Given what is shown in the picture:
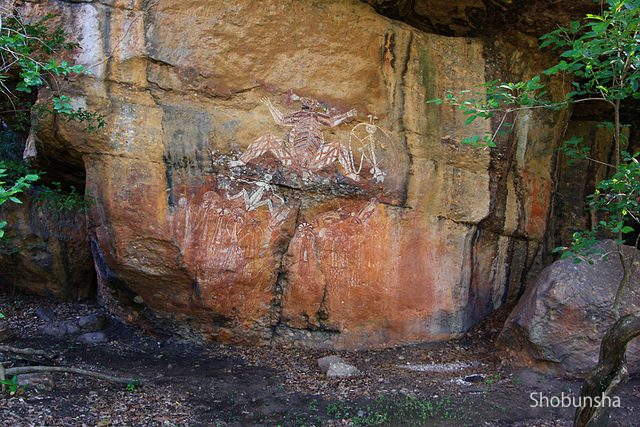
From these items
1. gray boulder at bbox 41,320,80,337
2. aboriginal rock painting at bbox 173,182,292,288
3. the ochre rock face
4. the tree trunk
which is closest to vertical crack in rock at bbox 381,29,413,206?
the ochre rock face

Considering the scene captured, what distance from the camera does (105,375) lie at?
15.7 ft

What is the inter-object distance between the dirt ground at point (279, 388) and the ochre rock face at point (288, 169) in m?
0.27

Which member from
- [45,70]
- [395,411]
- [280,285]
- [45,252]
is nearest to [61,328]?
[45,252]

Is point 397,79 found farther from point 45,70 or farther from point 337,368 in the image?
point 45,70

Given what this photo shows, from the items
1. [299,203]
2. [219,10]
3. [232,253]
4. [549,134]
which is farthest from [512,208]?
[219,10]

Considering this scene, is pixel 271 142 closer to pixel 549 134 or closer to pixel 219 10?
pixel 219 10

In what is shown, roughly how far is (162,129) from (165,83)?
1.42 ft

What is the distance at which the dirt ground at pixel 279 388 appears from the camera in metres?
4.34

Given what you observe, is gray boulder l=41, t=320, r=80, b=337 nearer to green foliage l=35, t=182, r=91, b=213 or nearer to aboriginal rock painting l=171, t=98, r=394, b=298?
green foliage l=35, t=182, r=91, b=213

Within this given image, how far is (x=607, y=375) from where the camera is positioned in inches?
142

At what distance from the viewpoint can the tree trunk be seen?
11.5ft

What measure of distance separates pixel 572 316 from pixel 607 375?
1499mm

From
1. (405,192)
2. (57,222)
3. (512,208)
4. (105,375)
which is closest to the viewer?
(105,375)

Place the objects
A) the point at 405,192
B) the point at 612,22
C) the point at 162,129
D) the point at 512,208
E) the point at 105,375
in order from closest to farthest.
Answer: the point at 612,22, the point at 105,375, the point at 162,129, the point at 405,192, the point at 512,208
